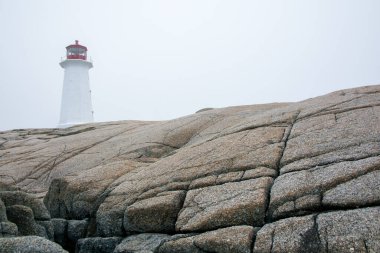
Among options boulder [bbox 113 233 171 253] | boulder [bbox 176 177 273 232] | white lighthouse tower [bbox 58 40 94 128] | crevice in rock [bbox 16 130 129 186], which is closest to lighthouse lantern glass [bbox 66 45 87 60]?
white lighthouse tower [bbox 58 40 94 128]

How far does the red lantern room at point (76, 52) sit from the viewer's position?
229 ft

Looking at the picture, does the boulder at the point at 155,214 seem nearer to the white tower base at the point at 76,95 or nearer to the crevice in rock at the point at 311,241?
the crevice in rock at the point at 311,241

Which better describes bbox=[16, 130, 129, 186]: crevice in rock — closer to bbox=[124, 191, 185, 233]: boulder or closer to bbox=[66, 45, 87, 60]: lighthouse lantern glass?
bbox=[124, 191, 185, 233]: boulder

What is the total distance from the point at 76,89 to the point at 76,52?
7.85 meters

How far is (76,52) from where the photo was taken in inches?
2778

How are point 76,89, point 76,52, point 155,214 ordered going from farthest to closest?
point 76,52 < point 76,89 < point 155,214

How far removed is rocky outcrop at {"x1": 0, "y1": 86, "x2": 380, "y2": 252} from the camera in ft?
34.3

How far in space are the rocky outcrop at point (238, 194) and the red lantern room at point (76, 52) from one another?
50.3 meters

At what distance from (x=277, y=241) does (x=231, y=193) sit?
121 inches

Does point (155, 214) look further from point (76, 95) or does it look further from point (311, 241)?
point (76, 95)

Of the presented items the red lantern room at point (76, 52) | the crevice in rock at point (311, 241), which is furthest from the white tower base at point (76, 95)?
the crevice in rock at point (311, 241)

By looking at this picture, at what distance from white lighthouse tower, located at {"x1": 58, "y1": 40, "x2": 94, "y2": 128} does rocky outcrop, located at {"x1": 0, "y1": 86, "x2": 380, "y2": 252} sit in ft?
142

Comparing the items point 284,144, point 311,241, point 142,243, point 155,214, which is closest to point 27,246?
point 142,243

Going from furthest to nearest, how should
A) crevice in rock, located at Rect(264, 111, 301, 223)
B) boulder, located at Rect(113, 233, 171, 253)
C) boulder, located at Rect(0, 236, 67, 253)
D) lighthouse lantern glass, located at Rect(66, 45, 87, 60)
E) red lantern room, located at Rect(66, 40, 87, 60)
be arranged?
lighthouse lantern glass, located at Rect(66, 45, 87, 60)
red lantern room, located at Rect(66, 40, 87, 60)
boulder, located at Rect(113, 233, 171, 253)
crevice in rock, located at Rect(264, 111, 301, 223)
boulder, located at Rect(0, 236, 67, 253)
